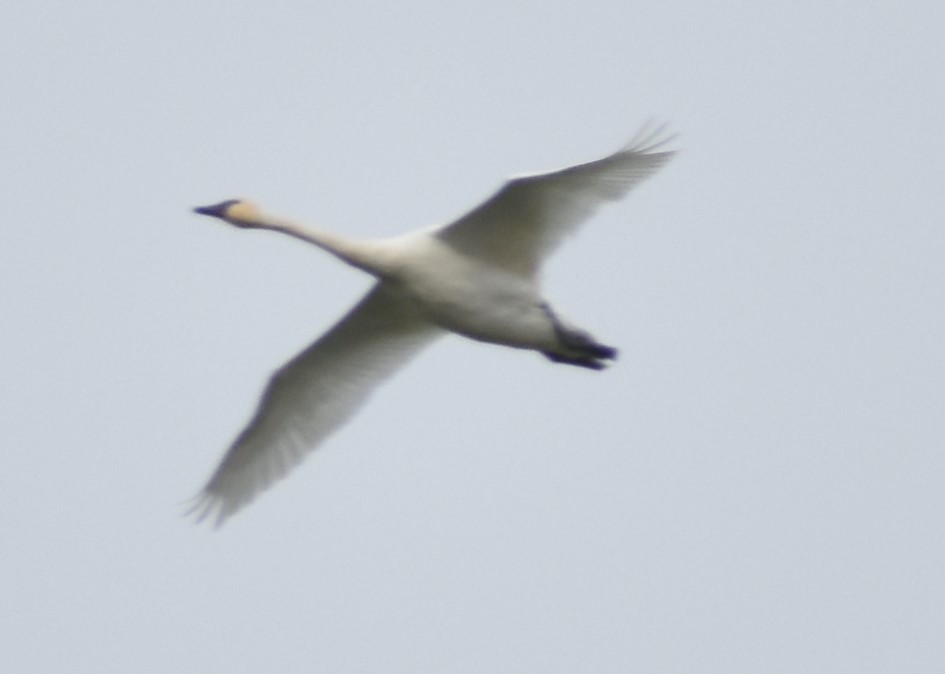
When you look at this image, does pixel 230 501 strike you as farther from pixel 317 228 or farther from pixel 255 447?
pixel 317 228

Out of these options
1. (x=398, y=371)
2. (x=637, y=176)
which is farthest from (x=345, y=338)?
(x=637, y=176)

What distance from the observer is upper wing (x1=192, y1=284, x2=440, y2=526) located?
59.1 feet

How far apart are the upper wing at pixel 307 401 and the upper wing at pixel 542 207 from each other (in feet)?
5.59

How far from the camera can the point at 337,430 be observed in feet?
60.3

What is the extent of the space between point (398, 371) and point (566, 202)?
2.91 meters

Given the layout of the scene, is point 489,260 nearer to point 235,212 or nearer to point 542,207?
point 542,207

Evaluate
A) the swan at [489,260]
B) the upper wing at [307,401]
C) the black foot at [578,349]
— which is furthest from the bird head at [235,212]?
the black foot at [578,349]

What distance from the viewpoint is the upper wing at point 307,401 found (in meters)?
18.0

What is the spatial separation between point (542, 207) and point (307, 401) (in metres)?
3.46

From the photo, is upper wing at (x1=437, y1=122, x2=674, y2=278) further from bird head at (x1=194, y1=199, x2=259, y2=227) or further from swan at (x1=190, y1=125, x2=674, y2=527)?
bird head at (x1=194, y1=199, x2=259, y2=227)

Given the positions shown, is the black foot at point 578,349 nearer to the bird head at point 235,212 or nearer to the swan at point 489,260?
the swan at point 489,260

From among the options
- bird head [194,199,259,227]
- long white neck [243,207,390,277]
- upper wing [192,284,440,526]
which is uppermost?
bird head [194,199,259,227]

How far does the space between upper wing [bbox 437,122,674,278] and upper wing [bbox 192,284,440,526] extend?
67.0 inches

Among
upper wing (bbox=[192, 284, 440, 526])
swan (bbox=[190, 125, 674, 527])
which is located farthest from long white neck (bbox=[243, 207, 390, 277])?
upper wing (bbox=[192, 284, 440, 526])
